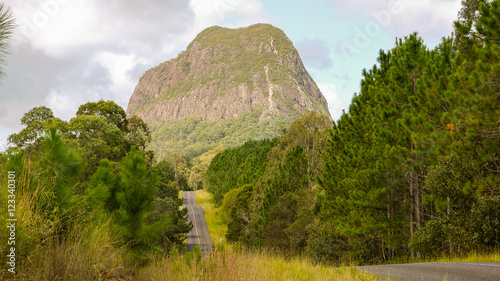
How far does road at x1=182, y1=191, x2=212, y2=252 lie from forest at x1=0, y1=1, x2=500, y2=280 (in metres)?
13.9

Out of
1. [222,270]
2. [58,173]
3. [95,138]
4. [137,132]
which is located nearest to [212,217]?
[137,132]

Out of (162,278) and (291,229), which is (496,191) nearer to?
(162,278)

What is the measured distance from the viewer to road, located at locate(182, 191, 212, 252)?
4767 centimetres

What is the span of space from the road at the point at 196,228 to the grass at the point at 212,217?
851 mm

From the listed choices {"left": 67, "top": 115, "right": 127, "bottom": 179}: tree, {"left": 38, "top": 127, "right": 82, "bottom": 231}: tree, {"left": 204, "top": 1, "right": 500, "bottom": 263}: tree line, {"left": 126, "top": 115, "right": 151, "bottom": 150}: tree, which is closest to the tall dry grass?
{"left": 38, "top": 127, "right": 82, "bottom": 231}: tree

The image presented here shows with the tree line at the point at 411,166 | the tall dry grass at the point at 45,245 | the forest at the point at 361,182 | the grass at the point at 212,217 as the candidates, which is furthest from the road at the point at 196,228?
the tall dry grass at the point at 45,245

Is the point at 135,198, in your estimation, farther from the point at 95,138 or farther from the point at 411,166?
the point at 95,138

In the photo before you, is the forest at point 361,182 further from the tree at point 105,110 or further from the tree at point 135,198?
the tree at point 105,110

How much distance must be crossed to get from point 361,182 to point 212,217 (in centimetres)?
5042

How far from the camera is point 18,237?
3.54m

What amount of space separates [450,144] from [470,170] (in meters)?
1.28

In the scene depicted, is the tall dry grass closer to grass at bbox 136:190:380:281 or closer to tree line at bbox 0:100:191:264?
tree line at bbox 0:100:191:264

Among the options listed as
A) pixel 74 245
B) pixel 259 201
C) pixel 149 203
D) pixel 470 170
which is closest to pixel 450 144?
pixel 470 170

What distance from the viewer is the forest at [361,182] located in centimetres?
471
